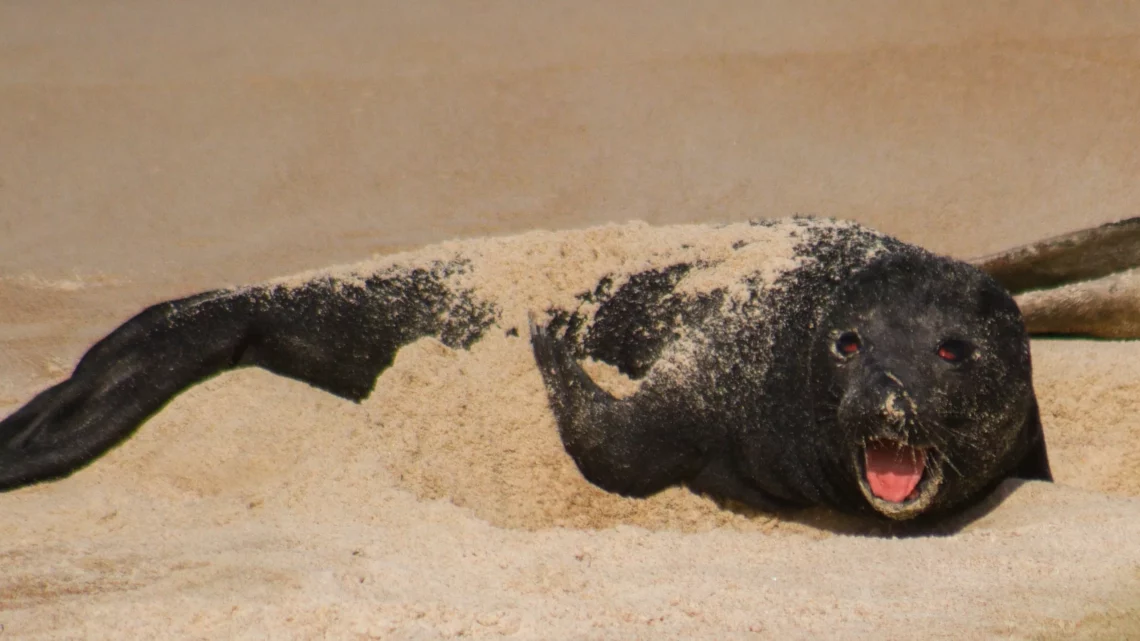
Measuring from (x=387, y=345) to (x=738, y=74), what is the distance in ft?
16.5

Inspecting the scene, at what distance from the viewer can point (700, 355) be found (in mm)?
4414

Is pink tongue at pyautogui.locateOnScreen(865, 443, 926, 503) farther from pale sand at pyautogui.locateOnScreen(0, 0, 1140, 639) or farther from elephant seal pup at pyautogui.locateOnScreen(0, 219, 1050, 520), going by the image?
pale sand at pyautogui.locateOnScreen(0, 0, 1140, 639)

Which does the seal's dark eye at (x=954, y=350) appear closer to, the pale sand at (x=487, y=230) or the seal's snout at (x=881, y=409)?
the seal's snout at (x=881, y=409)

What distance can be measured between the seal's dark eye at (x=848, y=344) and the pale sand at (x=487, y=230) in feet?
1.76

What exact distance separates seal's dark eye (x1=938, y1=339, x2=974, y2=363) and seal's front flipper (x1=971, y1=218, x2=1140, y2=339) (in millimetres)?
1632

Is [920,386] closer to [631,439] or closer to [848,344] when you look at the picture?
[848,344]

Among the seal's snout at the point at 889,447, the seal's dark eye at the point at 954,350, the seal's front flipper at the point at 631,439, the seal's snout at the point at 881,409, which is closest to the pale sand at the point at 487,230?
the seal's front flipper at the point at 631,439

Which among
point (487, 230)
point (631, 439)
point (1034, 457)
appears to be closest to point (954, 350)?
point (1034, 457)

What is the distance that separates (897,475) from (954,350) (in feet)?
1.36

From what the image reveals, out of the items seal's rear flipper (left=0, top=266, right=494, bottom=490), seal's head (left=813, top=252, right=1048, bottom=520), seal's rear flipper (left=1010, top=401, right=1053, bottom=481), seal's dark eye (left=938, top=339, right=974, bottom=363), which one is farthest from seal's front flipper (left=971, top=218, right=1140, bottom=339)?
seal's rear flipper (left=0, top=266, right=494, bottom=490)

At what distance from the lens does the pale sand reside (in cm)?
300

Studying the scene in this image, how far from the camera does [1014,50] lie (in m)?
9.52

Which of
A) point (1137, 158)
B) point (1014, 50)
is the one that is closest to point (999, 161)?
point (1137, 158)

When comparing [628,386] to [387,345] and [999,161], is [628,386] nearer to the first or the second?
[387,345]
